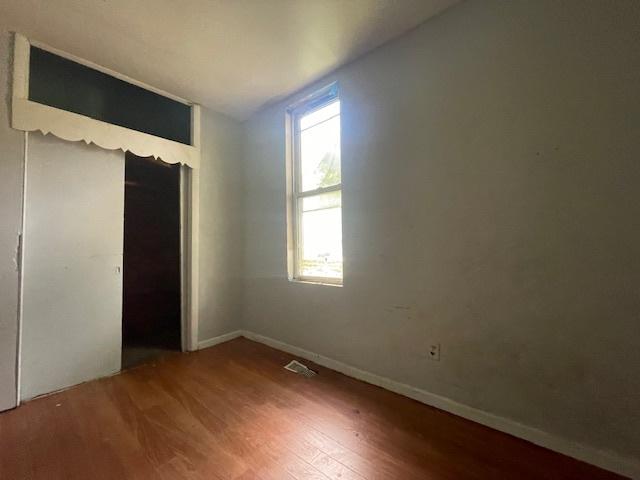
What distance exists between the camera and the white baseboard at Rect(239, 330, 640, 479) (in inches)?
46.4

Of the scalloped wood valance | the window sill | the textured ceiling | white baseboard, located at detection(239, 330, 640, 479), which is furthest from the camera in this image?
the window sill

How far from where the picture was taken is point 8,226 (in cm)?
173

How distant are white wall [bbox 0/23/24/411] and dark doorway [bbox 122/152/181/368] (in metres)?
0.95

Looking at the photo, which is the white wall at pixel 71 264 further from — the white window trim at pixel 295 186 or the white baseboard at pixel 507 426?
the white baseboard at pixel 507 426

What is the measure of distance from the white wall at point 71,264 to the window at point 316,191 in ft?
5.09

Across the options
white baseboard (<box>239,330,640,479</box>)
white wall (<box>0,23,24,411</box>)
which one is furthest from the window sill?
white wall (<box>0,23,24,411</box>)

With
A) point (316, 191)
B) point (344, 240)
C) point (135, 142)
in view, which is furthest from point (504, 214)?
point (135, 142)

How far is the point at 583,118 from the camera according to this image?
4.17 ft

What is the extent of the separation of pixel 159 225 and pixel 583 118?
382 cm

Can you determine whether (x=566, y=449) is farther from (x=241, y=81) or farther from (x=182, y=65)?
(x=182, y=65)

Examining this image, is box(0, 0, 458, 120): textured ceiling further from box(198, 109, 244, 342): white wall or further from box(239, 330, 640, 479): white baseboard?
box(239, 330, 640, 479): white baseboard

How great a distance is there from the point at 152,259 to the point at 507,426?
3.73 metres

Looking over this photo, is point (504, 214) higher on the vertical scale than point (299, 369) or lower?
higher

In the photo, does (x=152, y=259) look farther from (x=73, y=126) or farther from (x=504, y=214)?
(x=504, y=214)
